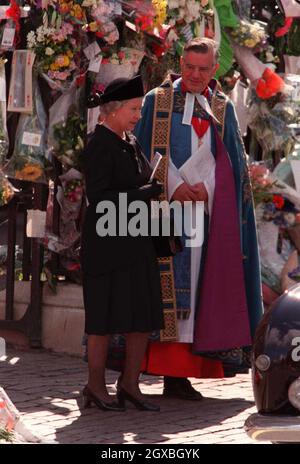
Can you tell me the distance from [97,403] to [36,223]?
2.36 meters

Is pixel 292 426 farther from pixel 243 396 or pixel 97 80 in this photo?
pixel 97 80

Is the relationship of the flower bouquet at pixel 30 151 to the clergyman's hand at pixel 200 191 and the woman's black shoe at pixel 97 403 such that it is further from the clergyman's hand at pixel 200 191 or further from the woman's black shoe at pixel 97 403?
the woman's black shoe at pixel 97 403

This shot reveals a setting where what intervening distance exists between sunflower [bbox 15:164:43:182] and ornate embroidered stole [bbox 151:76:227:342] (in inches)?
59.9

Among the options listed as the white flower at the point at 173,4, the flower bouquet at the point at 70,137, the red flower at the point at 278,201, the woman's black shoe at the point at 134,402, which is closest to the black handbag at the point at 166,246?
the woman's black shoe at the point at 134,402

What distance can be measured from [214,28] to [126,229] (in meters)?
3.20

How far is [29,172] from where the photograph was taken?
941cm

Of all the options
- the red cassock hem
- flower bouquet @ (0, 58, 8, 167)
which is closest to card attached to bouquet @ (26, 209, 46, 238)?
flower bouquet @ (0, 58, 8, 167)

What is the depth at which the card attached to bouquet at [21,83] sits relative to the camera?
31.0 ft

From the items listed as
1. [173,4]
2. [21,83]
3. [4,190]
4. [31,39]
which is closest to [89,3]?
[31,39]

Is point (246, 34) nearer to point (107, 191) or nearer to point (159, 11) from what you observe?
point (159, 11)

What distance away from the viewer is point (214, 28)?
10188 millimetres

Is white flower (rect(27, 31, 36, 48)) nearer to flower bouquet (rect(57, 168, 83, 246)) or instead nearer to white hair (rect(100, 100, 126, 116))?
flower bouquet (rect(57, 168, 83, 246))

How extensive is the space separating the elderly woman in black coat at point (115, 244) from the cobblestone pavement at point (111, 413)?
33 centimetres
